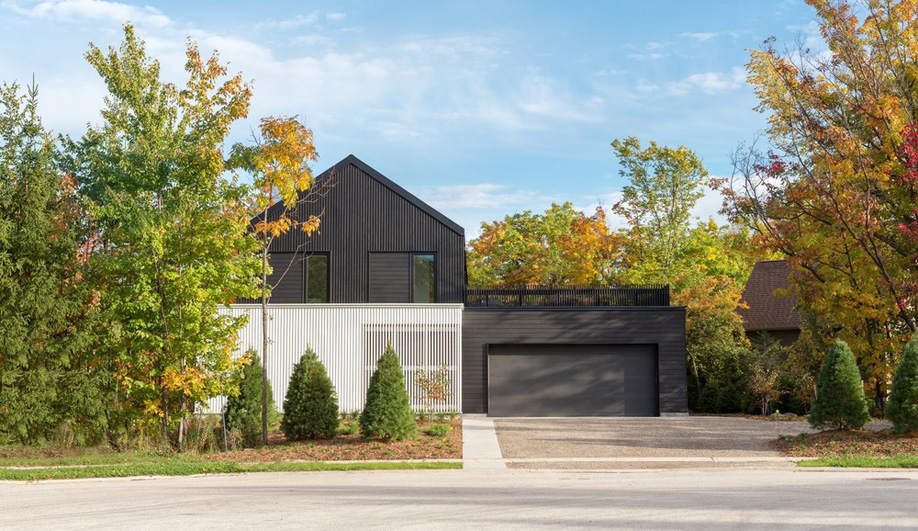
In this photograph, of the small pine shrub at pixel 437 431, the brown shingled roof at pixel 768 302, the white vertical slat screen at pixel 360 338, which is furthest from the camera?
the brown shingled roof at pixel 768 302

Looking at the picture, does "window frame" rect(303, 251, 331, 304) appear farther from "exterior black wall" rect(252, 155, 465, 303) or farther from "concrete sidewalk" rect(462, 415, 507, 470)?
"concrete sidewalk" rect(462, 415, 507, 470)

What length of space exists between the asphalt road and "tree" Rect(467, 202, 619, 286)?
21673 mm

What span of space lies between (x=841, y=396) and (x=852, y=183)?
5802 mm

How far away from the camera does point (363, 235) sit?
2480 centimetres

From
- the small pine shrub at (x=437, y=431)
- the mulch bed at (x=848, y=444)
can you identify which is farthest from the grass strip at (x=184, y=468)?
the mulch bed at (x=848, y=444)

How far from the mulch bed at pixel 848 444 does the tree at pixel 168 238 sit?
10.7 metres

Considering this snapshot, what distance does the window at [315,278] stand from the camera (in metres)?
24.7

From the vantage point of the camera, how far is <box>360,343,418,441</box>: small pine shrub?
53.9ft

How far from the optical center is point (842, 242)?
65.1ft

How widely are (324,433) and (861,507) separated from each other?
10828mm

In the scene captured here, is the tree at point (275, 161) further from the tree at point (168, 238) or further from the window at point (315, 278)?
the window at point (315, 278)

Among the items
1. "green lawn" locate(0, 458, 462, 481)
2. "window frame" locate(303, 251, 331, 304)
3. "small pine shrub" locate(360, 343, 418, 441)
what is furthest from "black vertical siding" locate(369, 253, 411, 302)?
"green lawn" locate(0, 458, 462, 481)

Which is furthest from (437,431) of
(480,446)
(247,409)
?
(247,409)

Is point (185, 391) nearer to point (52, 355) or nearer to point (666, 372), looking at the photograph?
point (52, 355)
